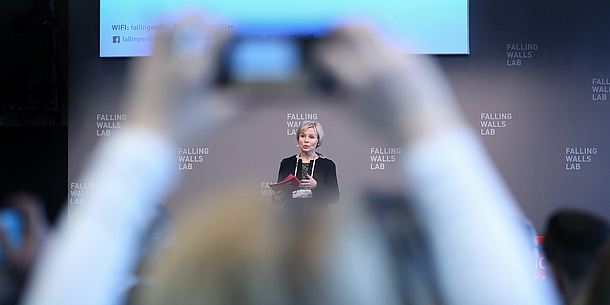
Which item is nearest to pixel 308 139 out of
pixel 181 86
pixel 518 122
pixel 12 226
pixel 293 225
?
pixel 293 225

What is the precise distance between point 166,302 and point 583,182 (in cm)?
221

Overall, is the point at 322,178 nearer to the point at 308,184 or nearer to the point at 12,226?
the point at 308,184

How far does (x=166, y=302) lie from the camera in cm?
210

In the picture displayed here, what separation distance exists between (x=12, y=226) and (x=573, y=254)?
2.27 metres

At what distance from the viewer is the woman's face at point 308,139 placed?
2.09 metres

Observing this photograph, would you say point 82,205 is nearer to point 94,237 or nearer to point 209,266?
point 94,237

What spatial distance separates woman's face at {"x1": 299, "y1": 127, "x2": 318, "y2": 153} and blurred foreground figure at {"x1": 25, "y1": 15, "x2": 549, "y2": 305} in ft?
1.15

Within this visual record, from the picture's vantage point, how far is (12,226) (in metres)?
2.06

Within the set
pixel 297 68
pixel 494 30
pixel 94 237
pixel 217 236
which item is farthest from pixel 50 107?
pixel 494 30

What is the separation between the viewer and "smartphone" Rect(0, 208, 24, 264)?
1.81 metres

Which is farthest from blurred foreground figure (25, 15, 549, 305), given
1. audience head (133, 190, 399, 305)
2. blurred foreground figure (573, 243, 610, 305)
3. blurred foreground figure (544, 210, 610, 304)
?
blurred foreground figure (573, 243, 610, 305)

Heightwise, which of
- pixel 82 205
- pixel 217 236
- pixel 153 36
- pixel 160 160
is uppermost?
pixel 153 36

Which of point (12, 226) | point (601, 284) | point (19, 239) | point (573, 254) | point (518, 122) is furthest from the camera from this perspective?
point (518, 122)

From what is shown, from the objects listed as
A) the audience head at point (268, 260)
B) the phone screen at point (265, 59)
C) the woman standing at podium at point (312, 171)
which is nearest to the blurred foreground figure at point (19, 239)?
the audience head at point (268, 260)
